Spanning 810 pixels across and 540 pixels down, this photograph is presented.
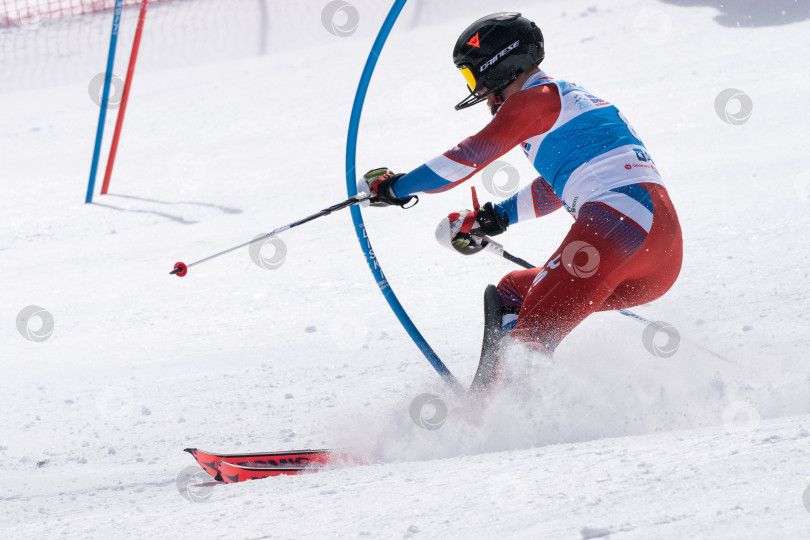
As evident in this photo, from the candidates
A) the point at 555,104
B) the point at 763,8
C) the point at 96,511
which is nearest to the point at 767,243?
the point at 555,104

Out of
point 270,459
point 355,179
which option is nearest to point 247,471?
point 270,459

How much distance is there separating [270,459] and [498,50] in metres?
2.07

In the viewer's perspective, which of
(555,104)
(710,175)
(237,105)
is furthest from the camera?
(237,105)

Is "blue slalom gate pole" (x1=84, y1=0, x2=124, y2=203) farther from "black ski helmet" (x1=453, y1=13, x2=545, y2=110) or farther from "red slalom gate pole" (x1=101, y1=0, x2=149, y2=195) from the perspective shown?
"black ski helmet" (x1=453, y1=13, x2=545, y2=110)

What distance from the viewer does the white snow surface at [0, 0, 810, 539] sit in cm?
257

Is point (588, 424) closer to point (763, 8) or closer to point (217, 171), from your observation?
point (217, 171)

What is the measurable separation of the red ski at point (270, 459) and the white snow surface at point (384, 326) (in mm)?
156

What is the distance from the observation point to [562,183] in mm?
3504

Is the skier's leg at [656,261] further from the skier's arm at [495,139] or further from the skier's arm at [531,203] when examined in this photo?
the skier's arm at [531,203]

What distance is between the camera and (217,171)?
8555 mm

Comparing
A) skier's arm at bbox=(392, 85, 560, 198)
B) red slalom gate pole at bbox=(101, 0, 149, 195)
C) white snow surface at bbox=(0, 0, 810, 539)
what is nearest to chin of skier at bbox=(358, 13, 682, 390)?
skier's arm at bbox=(392, 85, 560, 198)

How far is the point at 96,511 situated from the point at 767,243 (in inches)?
179

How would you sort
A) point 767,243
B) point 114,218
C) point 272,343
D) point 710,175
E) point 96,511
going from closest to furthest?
point 96,511 → point 272,343 → point 767,243 → point 710,175 → point 114,218

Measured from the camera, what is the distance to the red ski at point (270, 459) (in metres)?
3.45
